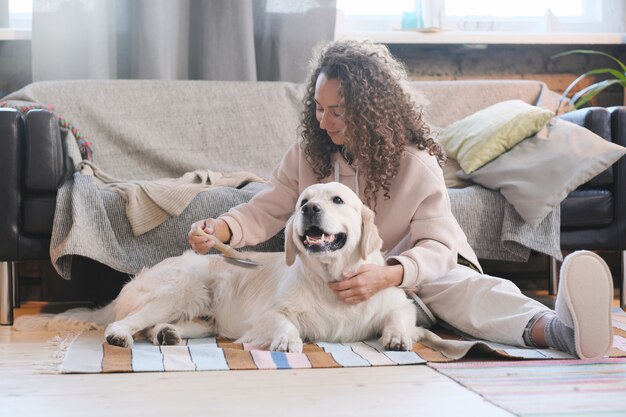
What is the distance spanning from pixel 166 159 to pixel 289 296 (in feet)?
5.00

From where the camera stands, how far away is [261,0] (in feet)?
14.7

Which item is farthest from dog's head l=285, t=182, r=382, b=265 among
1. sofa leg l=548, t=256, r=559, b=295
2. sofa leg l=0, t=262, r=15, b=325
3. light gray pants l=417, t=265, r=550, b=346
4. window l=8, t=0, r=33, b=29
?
window l=8, t=0, r=33, b=29

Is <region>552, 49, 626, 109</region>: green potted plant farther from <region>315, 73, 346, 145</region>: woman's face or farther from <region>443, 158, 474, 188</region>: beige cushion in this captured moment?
<region>315, 73, 346, 145</region>: woman's face

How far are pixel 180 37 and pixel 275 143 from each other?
0.95 metres

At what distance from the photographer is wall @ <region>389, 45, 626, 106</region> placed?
15.8 feet

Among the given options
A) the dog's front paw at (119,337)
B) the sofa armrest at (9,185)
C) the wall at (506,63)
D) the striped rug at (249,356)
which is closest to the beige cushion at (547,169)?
the striped rug at (249,356)

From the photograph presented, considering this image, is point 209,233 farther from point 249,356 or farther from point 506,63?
point 506,63

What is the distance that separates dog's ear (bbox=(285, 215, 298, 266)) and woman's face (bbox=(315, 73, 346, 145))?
406 mm

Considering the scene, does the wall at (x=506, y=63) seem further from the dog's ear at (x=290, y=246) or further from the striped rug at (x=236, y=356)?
the striped rug at (x=236, y=356)

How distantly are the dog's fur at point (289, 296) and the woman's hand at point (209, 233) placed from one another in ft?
0.46

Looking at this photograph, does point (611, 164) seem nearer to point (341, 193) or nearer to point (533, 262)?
point (533, 262)

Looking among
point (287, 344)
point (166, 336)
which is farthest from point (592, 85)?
point (166, 336)

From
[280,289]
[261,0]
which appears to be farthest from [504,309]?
[261,0]

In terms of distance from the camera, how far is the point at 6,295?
3.17 meters
